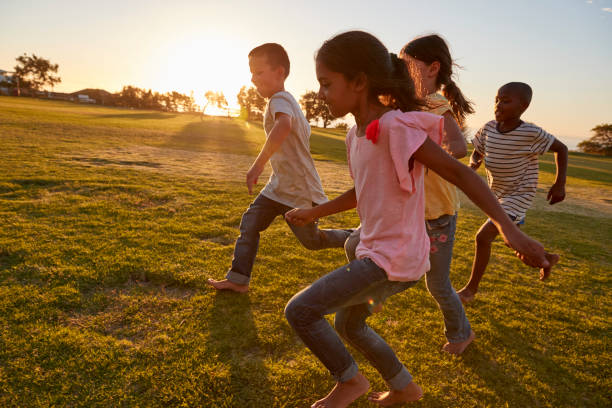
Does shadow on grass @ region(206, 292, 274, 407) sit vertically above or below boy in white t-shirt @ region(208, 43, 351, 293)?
below

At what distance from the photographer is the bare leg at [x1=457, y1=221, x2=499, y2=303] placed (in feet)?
10.4

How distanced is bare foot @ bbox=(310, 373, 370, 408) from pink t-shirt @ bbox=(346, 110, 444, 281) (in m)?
0.73

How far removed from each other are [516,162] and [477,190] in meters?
2.13

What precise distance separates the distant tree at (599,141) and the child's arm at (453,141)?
266ft

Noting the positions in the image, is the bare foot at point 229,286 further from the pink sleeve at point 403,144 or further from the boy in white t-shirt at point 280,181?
the pink sleeve at point 403,144

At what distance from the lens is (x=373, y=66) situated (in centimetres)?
160

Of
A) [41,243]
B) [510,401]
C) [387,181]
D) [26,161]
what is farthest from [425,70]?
[26,161]

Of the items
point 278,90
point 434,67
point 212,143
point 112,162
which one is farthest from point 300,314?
point 212,143

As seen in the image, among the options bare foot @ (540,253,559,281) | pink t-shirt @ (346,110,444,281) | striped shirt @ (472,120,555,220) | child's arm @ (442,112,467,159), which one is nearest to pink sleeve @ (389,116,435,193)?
pink t-shirt @ (346,110,444,281)

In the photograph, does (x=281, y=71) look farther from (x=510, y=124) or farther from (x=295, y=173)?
(x=510, y=124)

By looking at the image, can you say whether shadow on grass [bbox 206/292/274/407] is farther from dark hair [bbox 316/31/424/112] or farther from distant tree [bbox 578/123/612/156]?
distant tree [bbox 578/123/612/156]

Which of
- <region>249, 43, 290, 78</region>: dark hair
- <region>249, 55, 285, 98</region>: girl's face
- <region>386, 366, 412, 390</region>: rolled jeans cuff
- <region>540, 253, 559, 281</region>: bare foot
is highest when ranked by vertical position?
<region>249, 43, 290, 78</region>: dark hair

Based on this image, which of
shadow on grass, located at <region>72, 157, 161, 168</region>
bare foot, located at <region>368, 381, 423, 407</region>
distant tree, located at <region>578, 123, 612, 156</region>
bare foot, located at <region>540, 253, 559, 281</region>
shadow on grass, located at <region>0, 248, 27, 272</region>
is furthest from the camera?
distant tree, located at <region>578, 123, 612, 156</region>

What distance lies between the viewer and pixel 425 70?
2.48 metres
